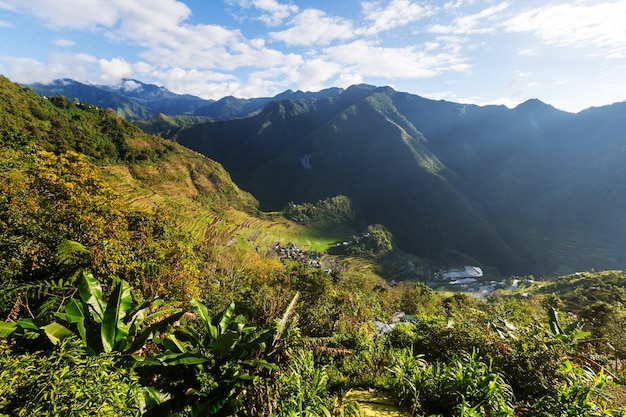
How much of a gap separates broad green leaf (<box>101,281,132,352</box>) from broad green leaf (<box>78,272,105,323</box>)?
0.23 meters

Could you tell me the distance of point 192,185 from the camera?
94.1 m

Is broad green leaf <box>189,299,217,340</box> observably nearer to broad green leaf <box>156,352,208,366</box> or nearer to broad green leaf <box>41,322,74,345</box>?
broad green leaf <box>156,352,208,366</box>

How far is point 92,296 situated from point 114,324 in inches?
26.8

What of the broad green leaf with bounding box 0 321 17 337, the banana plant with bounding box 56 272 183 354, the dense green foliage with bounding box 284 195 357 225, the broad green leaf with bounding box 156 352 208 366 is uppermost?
the broad green leaf with bounding box 0 321 17 337

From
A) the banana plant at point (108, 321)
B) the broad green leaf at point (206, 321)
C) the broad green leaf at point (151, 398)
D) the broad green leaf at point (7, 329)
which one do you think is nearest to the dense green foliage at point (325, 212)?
the broad green leaf at point (206, 321)

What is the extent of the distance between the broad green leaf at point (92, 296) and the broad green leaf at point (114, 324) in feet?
0.77

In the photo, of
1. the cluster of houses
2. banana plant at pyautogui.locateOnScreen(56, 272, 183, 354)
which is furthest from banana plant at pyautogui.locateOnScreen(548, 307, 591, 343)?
the cluster of houses

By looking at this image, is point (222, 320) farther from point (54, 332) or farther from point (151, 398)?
point (54, 332)

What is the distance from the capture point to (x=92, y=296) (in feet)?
12.2

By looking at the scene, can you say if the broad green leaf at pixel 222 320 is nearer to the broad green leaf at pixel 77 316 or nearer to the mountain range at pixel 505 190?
the broad green leaf at pixel 77 316

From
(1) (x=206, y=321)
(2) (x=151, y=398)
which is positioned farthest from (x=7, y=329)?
(1) (x=206, y=321)

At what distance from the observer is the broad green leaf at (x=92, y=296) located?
11.7 feet

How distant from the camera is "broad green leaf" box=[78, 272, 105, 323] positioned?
3.57 metres

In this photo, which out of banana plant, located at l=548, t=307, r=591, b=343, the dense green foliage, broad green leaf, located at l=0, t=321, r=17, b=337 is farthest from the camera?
the dense green foliage
